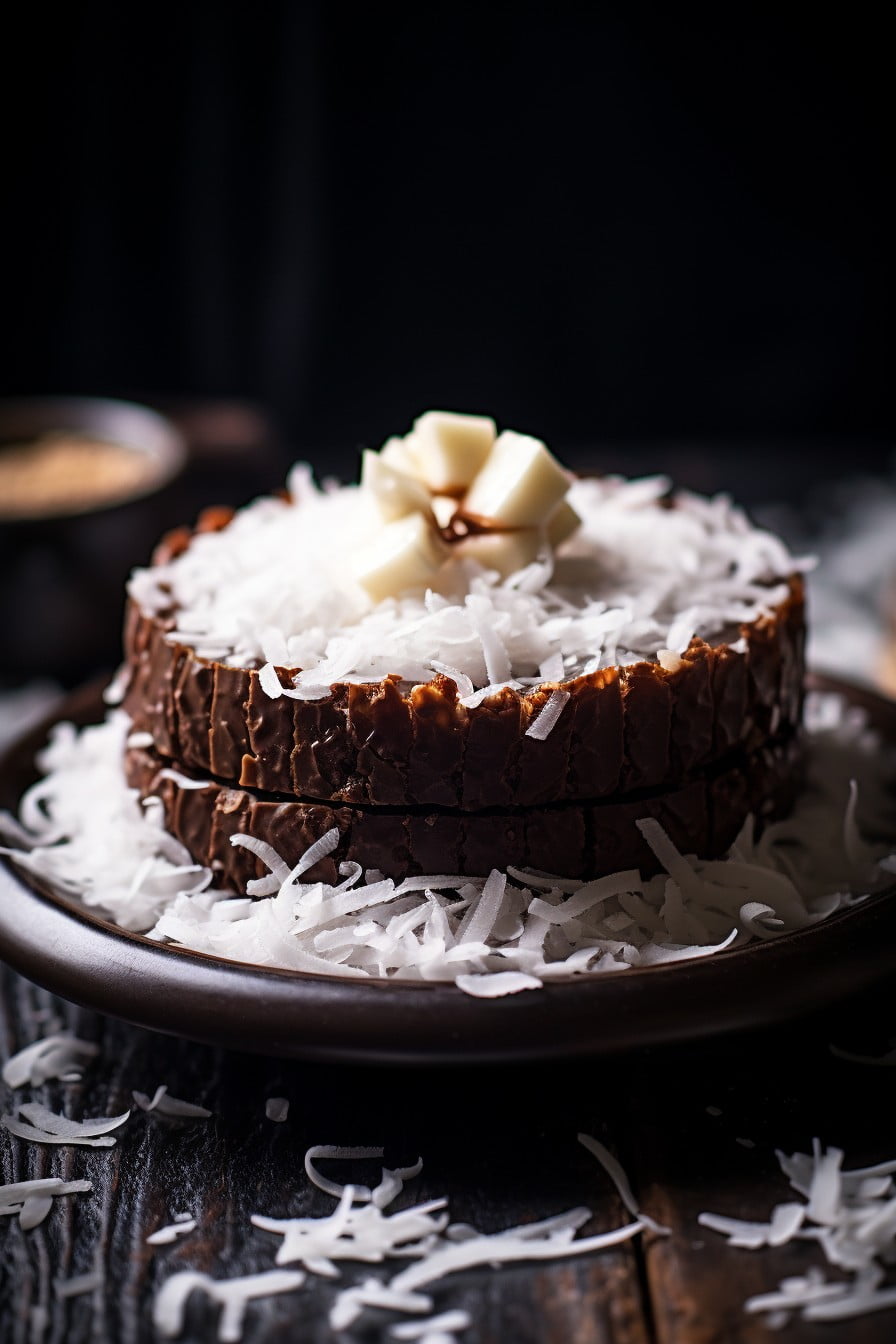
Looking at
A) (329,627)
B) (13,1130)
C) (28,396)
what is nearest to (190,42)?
(28,396)

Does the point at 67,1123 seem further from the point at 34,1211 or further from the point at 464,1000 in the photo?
the point at 464,1000

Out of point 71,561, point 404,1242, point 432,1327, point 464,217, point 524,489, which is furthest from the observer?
point 464,217

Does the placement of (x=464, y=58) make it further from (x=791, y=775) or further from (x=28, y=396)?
(x=791, y=775)

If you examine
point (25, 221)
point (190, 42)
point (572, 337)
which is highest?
point (190, 42)

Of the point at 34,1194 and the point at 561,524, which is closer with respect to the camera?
the point at 34,1194

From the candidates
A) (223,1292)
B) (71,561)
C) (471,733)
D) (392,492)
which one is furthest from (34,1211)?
(71,561)

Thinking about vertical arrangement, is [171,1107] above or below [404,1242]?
above

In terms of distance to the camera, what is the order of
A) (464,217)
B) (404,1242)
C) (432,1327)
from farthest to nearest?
1. (464,217)
2. (404,1242)
3. (432,1327)
